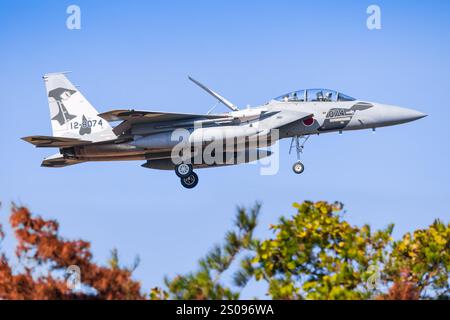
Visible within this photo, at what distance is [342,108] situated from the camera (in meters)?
27.5

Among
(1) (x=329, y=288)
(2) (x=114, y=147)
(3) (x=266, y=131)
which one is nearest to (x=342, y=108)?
(3) (x=266, y=131)

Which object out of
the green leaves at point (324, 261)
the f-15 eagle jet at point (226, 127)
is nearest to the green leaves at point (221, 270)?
the green leaves at point (324, 261)

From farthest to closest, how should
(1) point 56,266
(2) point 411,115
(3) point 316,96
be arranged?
(3) point 316,96 < (2) point 411,115 < (1) point 56,266

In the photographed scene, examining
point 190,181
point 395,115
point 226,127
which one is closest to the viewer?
point 226,127

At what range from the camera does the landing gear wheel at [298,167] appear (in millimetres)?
27094

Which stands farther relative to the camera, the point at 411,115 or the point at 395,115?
the point at 411,115

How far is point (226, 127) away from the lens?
2678 cm

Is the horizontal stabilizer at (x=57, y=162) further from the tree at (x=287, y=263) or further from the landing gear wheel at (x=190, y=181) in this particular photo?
the tree at (x=287, y=263)

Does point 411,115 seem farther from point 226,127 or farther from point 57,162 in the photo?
point 57,162

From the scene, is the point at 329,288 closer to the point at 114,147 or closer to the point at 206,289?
the point at 206,289

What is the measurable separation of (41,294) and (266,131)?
14845 millimetres

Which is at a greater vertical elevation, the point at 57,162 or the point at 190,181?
the point at 57,162

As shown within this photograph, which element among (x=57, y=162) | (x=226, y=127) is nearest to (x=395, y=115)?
(x=226, y=127)

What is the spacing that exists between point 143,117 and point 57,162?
3954 mm
